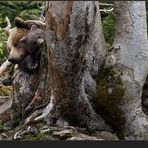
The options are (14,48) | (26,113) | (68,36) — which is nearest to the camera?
(68,36)

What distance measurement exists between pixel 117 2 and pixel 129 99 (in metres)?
1.09

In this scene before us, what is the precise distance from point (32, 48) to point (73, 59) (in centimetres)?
129

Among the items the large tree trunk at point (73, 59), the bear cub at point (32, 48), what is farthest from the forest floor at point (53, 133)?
the bear cub at point (32, 48)

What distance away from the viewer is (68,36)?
5.11m

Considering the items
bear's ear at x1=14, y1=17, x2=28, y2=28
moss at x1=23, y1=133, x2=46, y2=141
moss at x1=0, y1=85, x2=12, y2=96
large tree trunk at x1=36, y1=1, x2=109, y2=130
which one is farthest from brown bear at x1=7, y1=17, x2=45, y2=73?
moss at x1=0, y1=85, x2=12, y2=96

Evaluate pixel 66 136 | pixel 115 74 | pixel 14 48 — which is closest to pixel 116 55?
pixel 115 74

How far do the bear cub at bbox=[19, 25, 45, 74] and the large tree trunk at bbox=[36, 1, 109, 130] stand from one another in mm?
757

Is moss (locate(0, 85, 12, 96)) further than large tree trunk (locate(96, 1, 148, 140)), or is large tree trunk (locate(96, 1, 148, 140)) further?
moss (locate(0, 85, 12, 96))

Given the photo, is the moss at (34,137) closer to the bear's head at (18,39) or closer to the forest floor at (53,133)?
the forest floor at (53,133)

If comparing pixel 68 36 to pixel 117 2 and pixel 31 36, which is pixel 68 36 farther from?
pixel 31 36

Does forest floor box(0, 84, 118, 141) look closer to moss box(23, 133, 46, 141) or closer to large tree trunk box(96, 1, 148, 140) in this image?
moss box(23, 133, 46, 141)

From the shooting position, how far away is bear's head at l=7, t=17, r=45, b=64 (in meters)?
6.55

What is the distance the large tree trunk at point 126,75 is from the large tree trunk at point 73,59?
135 mm

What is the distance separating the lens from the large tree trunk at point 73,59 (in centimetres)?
505
